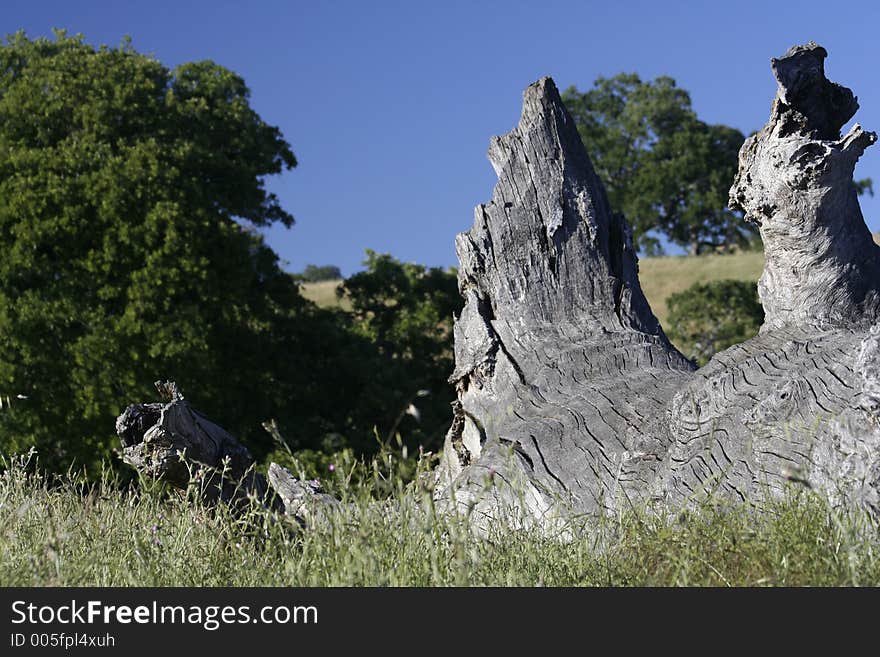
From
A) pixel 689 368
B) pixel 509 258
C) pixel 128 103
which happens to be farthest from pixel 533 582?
pixel 128 103

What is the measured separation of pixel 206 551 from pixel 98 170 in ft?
41.4

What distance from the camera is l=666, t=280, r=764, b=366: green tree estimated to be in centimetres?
2277

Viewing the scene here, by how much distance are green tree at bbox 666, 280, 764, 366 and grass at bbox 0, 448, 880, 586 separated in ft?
61.3

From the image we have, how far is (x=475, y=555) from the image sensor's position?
147 inches

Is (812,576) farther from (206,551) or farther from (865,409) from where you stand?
(206,551)

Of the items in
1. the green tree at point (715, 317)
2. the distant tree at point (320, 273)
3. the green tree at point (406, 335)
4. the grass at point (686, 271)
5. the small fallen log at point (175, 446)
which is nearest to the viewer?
the small fallen log at point (175, 446)

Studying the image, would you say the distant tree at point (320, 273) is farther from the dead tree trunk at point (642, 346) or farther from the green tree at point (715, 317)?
the dead tree trunk at point (642, 346)

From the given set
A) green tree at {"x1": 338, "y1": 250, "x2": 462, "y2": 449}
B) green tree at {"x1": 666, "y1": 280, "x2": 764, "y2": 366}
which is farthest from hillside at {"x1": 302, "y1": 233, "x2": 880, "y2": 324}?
green tree at {"x1": 338, "y1": 250, "x2": 462, "y2": 449}

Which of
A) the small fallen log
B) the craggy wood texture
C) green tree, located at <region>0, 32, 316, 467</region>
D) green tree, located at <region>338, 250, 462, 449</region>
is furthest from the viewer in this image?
green tree, located at <region>338, 250, 462, 449</region>

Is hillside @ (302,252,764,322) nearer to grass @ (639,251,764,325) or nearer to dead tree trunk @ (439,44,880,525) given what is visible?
grass @ (639,251,764,325)

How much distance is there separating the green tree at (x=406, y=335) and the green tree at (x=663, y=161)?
2219cm

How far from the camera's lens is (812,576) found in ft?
12.5

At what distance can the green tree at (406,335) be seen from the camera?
18000mm

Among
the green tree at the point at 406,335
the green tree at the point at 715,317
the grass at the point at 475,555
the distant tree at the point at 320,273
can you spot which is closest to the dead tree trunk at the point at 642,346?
the grass at the point at 475,555
